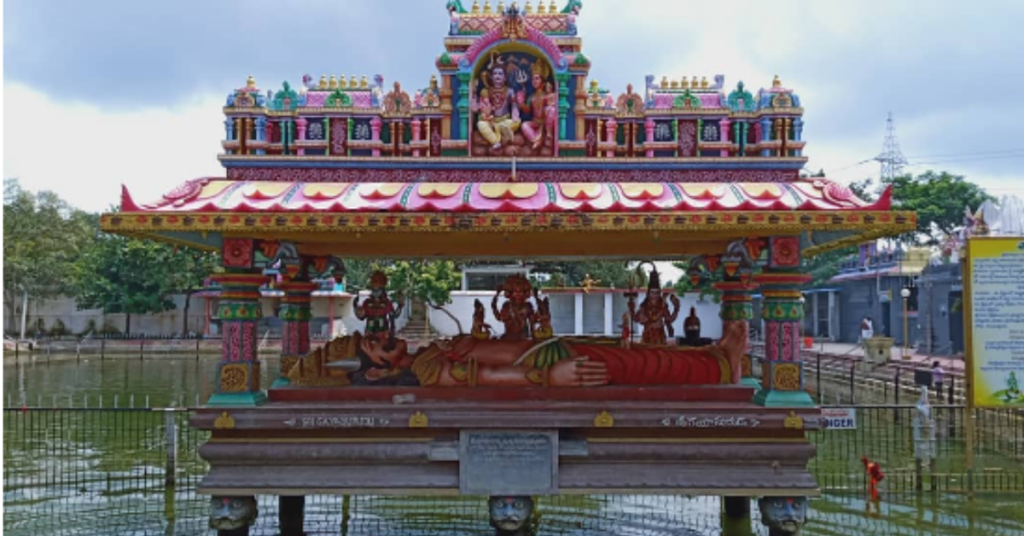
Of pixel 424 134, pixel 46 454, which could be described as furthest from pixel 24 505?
pixel 424 134

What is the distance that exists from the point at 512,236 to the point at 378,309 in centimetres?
213

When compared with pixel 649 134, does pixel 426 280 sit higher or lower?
lower

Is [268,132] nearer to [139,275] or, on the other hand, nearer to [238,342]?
[238,342]

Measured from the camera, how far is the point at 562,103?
369 inches

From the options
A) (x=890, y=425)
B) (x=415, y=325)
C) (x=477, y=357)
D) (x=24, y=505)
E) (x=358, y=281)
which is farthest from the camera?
(x=358, y=281)

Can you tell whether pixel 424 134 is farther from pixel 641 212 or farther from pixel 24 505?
pixel 24 505

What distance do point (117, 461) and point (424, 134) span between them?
1033 centimetres

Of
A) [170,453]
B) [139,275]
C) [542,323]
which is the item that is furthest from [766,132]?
[139,275]

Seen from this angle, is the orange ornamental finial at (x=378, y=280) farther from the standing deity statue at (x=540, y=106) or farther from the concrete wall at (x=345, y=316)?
the concrete wall at (x=345, y=316)

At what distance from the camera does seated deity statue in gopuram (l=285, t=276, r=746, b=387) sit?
29.4 feet

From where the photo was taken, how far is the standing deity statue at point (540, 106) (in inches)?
364

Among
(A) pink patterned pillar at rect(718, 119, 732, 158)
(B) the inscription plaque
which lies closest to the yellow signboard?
(A) pink patterned pillar at rect(718, 119, 732, 158)

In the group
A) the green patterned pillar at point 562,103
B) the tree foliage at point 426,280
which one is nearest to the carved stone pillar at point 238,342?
the green patterned pillar at point 562,103

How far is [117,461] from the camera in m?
14.8
